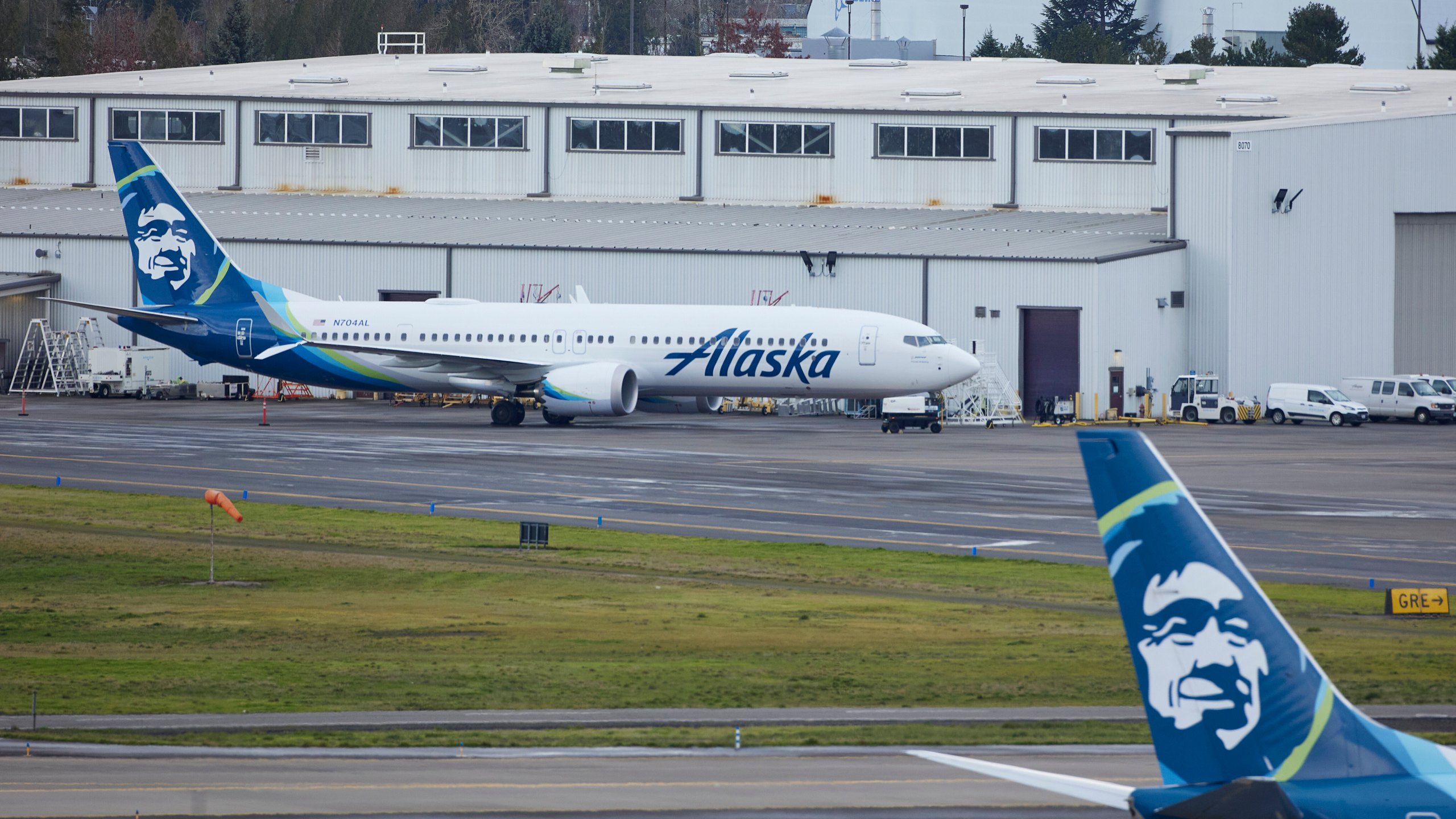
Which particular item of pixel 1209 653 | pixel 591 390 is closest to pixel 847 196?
pixel 591 390

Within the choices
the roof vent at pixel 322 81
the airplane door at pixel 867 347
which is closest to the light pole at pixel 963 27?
the roof vent at pixel 322 81

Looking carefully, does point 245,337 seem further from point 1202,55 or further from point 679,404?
point 1202,55

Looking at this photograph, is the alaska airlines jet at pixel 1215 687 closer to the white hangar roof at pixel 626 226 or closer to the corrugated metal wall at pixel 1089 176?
the white hangar roof at pixel 626 226

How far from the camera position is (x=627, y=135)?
3433 inches

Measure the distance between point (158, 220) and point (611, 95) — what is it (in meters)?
29.7

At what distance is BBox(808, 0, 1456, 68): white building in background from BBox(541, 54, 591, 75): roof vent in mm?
73698

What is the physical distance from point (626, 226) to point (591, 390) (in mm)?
21135

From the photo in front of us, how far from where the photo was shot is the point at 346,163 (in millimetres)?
90125

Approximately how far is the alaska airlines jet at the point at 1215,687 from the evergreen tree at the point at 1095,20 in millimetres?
163711

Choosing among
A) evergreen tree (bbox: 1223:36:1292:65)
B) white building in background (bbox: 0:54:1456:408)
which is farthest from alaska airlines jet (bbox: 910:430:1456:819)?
evergreen tree (bbox: 1223:36:1292:65)

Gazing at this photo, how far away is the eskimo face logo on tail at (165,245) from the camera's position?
6588cm

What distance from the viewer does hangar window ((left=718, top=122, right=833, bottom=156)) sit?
85.7 metres

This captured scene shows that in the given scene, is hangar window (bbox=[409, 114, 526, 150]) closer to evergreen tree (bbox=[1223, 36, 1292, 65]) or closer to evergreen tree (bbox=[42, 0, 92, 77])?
evergreen tree (bbox=[42, 0, 92, 77])

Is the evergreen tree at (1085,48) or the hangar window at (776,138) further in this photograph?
the evergreen tree at (1085,48)
